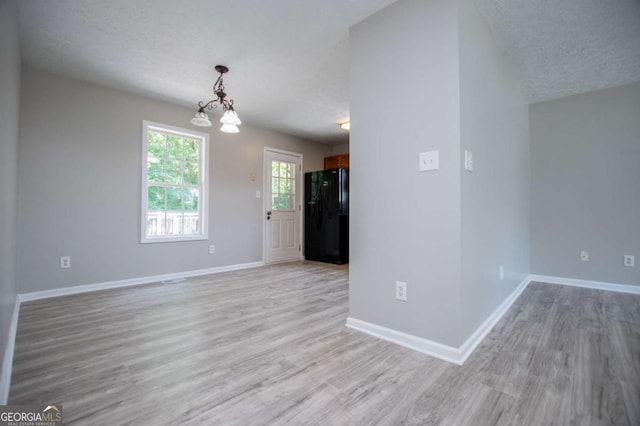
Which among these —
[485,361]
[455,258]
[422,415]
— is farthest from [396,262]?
[422,415]

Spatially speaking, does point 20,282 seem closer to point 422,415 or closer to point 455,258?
point 422,415

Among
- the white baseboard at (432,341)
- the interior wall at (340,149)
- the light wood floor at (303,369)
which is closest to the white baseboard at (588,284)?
the light wood floor at (303,369)

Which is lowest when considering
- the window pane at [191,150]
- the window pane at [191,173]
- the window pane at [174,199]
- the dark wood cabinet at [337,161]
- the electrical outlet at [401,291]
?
the electrical outlet at [401,291]

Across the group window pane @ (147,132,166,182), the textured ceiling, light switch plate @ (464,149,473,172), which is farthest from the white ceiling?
light switch plate @ (464,149,473,172)

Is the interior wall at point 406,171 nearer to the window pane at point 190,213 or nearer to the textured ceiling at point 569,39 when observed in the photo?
the textured ceiling at point 569,39

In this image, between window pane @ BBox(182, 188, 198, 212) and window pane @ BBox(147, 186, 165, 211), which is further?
window pane @ BBox(182, 188, 198, 212)

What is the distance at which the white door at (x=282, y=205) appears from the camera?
17.0 ft

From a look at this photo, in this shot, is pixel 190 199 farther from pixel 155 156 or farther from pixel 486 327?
pixel 486 327

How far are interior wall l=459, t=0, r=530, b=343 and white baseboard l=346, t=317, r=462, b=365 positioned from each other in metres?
0.15

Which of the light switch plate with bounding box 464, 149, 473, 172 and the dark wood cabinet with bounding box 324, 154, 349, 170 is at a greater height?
the dark wood cabinet with bounding box 324, 154, 349, 170

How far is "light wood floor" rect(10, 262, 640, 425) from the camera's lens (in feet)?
4.17

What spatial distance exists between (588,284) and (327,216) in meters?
3.77

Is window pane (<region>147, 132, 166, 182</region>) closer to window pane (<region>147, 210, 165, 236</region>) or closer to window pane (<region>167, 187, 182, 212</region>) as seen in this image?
window pane (<region>167, 187, 182, 212</region>)

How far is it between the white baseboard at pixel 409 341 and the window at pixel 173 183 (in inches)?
118
